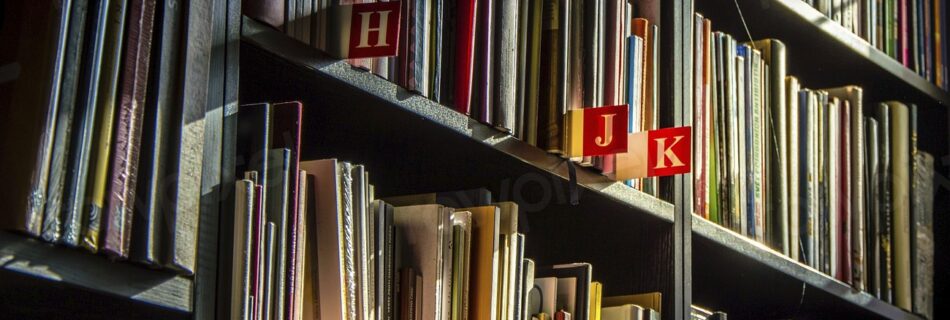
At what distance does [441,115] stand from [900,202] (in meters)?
1.17

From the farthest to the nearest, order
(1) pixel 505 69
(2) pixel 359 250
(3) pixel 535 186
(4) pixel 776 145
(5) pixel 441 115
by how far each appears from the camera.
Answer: (4) pixel 776 145, (3) pixel 535 186, (1) pixel 505 69, (5) pixel 441 115, (2) pixel 359 250

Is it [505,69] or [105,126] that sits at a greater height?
[505,69]

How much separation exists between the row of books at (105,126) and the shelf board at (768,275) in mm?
884

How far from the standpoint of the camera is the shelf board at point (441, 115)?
45.9 inches

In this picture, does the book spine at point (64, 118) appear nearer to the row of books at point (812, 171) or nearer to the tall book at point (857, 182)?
the row of books at point (812, 171)

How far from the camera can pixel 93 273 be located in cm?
94

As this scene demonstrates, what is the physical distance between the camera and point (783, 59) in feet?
6.75

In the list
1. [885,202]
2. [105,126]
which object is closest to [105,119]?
[105,126]

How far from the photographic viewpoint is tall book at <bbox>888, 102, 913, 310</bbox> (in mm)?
2225

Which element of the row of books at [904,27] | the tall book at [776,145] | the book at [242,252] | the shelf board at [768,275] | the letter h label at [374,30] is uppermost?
the row of books at [904,27]

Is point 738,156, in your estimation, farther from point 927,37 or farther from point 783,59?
point 927,37

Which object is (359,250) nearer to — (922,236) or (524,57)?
(524,57)

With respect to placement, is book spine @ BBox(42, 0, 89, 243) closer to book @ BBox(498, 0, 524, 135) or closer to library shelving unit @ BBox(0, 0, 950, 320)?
library shelving unit @ BBox(0, 0, 950, 320)

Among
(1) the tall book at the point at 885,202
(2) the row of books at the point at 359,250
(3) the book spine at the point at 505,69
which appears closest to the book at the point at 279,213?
(2) the row of books at the point at 359,250
